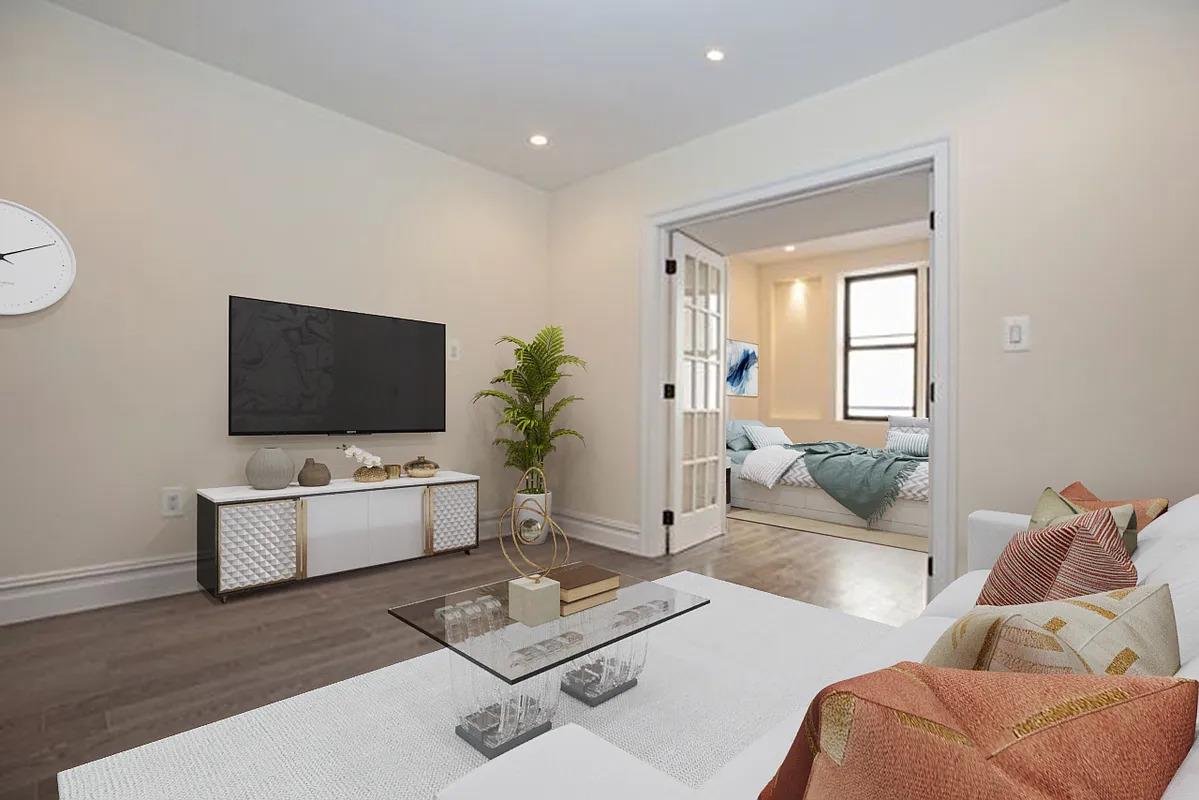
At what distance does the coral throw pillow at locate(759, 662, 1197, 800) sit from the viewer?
0.46 metres

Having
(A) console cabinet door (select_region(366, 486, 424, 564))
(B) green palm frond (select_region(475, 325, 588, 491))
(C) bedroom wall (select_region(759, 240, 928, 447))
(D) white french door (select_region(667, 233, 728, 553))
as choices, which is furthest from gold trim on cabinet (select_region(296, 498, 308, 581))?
(C) bedroom wall (select_region(759, 240, 928, 447))

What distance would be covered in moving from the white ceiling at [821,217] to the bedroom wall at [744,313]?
104 inches

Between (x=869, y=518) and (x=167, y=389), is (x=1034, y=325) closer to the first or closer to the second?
(x=869, y=518)

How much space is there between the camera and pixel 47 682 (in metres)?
2.09

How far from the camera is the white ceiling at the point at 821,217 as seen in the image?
3.73 m

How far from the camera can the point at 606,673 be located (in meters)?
1.97

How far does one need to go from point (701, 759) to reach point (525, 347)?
3.10 m

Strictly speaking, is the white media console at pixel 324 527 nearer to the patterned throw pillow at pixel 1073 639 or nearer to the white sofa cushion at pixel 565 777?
the white sofa cushion at pixel 565 777

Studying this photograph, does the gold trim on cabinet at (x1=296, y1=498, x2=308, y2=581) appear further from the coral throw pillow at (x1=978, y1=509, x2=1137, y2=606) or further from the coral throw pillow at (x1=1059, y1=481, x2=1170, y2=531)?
the coral throw pillow at (x1=1059, y1=481, x2=1170, y2=531)

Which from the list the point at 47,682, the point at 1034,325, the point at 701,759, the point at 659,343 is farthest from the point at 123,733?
the point at 1034,325

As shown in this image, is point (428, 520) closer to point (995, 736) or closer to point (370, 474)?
point (370, 474)

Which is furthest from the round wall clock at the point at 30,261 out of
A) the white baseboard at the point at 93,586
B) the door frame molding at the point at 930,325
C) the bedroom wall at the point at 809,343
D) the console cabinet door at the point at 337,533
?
the bedroom wall at the point at 809,343

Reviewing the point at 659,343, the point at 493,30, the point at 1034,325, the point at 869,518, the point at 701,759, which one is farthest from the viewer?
the point at 869,518

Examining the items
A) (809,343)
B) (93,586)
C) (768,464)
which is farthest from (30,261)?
(809,343)
